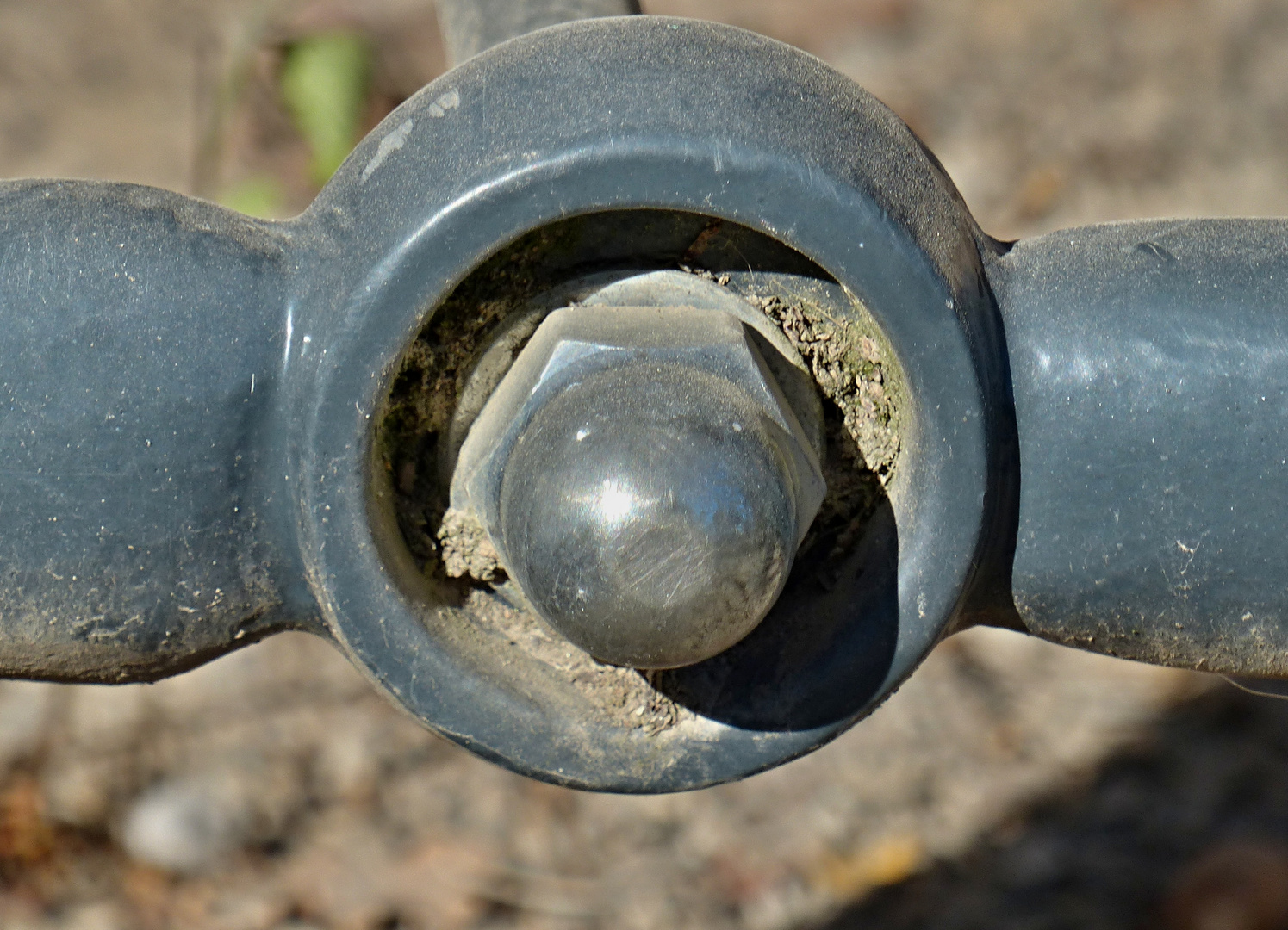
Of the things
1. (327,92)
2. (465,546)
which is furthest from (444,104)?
(327,92)

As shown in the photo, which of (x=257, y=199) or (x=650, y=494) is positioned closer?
(x=650, y=494)

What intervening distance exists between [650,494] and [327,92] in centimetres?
170

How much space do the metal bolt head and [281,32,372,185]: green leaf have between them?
1.54m

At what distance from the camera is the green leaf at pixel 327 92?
2057 mm

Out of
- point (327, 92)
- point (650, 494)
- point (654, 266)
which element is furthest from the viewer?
point (327, 92)

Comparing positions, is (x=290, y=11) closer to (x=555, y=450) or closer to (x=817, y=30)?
(x=817, y=30)

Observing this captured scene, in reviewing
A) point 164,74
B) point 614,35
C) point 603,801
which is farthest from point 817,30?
point 614,35

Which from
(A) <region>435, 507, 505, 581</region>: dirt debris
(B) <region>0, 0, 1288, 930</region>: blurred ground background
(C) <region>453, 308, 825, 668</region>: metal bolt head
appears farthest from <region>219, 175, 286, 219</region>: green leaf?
(C) <region>453, 308, 825, 668</region>: metal bolt head

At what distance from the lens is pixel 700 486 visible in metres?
0.54

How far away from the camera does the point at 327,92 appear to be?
207 centimetres

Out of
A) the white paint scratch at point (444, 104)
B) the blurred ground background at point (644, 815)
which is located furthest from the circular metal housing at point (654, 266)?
the blurred ground background at point (644, 815)

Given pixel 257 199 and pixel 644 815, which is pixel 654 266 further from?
pixel 257 199

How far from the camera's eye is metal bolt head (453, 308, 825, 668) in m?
0.54

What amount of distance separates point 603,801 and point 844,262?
1377mm
